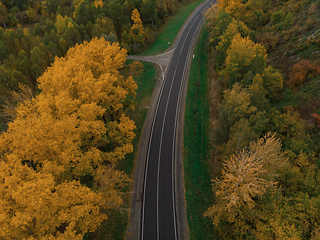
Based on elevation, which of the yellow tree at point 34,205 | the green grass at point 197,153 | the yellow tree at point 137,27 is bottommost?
the green grass at point 197,153

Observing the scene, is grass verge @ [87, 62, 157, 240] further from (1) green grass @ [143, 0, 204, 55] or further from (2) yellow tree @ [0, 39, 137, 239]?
(1) green grass @ [143, 0, 204, 55]

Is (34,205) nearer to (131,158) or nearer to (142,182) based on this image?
(142,182)

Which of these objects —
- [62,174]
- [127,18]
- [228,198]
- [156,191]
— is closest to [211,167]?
[156,191]

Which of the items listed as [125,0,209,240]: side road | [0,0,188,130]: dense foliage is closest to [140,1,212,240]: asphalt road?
[125,0,209,240]: side road

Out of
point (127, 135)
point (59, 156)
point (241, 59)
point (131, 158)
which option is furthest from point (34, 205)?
point (241, 59)

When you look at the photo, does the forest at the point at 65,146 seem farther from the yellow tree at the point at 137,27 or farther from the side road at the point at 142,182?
the yellow tree at the point at 137,27

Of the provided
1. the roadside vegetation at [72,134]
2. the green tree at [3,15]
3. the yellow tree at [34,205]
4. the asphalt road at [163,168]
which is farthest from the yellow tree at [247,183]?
the green tree at [3,15]

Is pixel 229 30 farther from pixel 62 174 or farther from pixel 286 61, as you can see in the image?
pixel 62 174
